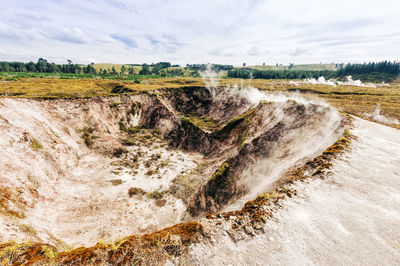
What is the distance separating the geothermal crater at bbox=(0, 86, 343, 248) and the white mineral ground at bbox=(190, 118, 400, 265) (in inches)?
160

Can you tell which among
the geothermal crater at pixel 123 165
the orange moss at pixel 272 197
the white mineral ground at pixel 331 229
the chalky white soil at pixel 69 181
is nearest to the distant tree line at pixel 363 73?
the geothermal crater at pixel 123 165

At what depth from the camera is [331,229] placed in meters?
8.82

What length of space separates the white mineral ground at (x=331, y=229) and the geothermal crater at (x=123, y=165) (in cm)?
406

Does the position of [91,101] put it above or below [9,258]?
above

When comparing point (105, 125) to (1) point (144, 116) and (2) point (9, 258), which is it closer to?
(1) point (144, 116)

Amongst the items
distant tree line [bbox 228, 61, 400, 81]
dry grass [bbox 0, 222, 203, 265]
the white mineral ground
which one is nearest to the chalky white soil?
dry grass [bbox 0, 222, 203, 265]

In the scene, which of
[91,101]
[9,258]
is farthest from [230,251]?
[91,101]

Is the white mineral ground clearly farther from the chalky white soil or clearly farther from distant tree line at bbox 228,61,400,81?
distant tree line at bbox 228,61,400,81

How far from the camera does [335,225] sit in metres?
8.99

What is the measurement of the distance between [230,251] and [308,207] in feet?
19.0

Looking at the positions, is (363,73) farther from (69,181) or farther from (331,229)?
(69,181)

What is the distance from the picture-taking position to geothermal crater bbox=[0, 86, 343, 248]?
1880 cm

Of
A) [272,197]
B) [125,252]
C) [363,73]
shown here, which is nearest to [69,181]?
[125,252]

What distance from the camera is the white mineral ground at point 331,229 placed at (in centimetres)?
767
